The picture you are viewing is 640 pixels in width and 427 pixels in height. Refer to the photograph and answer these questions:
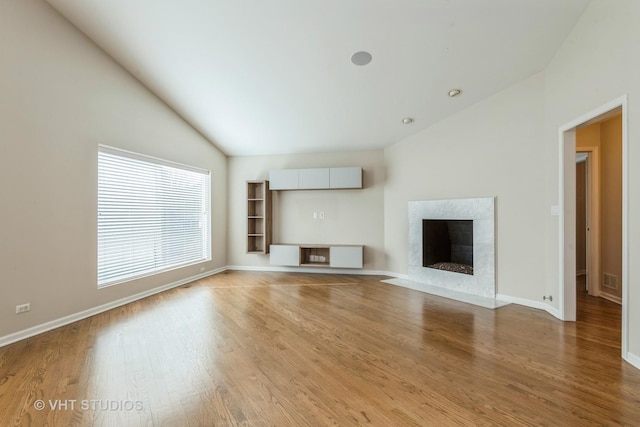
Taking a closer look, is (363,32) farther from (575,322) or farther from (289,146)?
(575,322)

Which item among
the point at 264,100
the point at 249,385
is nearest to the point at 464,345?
the point at 249,385

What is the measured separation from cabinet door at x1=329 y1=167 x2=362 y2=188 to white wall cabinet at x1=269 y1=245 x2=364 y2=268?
119cm

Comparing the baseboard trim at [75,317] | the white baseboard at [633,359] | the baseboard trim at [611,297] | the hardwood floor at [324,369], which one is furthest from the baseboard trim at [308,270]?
the white baseboard at [633,359]

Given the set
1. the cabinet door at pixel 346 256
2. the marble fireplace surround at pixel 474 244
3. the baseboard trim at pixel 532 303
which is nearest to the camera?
the baseboard trim at pixel 532 303

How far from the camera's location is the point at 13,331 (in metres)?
2.59

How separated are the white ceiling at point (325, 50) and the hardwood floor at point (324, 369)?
2.88 meters

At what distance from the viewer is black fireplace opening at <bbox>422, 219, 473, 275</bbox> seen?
4223mm

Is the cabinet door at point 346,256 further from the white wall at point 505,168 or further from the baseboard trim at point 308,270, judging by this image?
the white wall at point 505,168

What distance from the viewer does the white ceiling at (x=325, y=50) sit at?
2676 mm

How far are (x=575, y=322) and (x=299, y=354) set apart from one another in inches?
118

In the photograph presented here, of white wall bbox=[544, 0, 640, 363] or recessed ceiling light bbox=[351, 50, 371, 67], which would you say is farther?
recessed ceiling light bbox=[351, 50, 371, 67]

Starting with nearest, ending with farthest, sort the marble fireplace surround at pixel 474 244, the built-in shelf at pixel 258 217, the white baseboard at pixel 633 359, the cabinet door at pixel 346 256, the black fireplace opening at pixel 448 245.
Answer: the white baseboard at pixel 633 359 → the marble fireplace surround at pixel 474 244 → the black fireplace opening at pixel 448 245 → the cabinet door at pixel 346 256 → the built-in shelf at pixel 258 217

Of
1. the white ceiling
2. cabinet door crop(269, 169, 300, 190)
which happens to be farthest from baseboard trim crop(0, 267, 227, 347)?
the white ceiling

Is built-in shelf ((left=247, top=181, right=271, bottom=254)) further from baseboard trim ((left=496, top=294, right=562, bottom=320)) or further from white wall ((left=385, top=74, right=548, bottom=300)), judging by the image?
baseboard trim ((left=496, top=294, right=562, bottom=320))
